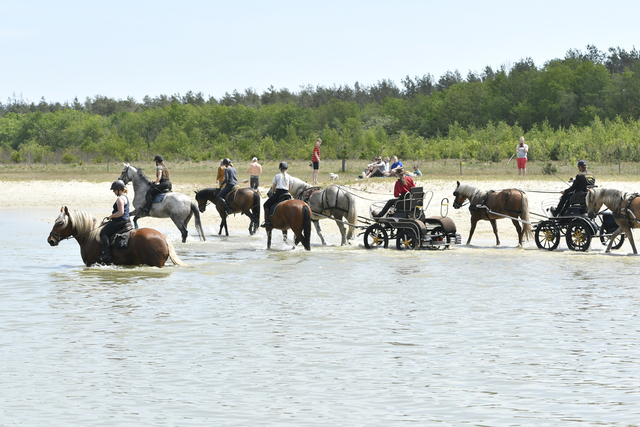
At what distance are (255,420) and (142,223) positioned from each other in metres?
22.6

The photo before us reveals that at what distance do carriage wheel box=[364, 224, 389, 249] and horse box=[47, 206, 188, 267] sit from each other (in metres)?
5.84

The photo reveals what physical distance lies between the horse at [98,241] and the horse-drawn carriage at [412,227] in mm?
5771

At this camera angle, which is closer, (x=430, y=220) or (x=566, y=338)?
(x=566, y=338)

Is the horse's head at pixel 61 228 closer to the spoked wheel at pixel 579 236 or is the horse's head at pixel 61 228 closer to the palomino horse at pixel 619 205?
the palomino horse at pixel 619 205

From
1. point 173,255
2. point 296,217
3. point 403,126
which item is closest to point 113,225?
point 173,255

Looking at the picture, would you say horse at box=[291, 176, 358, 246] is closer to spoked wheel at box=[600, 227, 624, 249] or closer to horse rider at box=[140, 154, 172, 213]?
horse rider at box=[140, 154, 172, 213]

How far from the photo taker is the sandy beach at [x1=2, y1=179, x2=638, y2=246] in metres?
25.0

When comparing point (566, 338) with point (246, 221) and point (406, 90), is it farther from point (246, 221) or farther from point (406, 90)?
point (406, 90)

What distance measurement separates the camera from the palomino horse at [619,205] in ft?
55.4

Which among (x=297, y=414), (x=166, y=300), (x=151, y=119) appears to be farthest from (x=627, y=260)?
(x=151, y=119)

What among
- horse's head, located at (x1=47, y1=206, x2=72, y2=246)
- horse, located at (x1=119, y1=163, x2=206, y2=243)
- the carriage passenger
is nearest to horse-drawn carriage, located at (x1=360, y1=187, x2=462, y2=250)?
the carriage passenger

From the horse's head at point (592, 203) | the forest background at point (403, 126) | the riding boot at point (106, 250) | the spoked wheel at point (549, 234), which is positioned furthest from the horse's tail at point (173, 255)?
the forest background at point (403, 126)

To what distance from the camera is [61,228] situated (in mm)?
14125

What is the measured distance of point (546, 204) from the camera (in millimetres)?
25547
